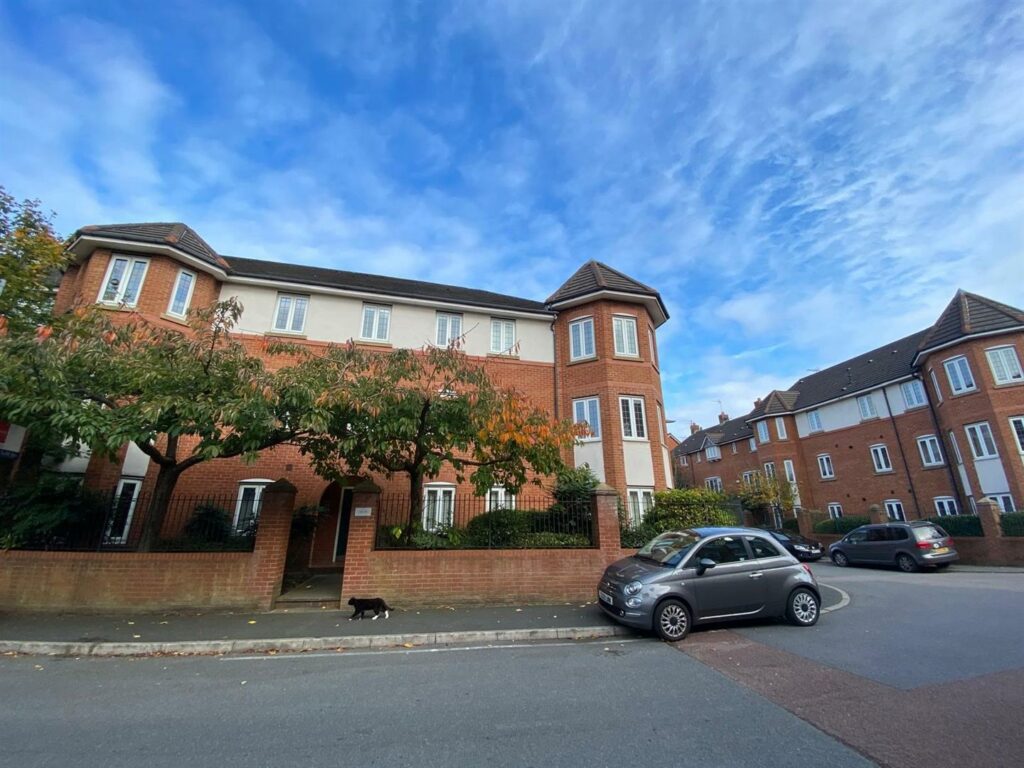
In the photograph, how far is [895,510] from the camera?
971 inches

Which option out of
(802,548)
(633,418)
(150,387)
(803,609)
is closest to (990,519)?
(802,548)

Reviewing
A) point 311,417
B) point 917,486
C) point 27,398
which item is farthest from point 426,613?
point 917,486

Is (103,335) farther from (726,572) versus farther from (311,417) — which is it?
(726,572)

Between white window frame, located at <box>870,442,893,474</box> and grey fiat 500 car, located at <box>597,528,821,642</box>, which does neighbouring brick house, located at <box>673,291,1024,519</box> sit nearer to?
white window frame, located at <box>870,442,893,474</box>

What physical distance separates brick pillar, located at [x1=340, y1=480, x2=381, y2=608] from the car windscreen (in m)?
5.46

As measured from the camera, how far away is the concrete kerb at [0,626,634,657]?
6477 mm

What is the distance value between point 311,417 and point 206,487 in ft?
25.9

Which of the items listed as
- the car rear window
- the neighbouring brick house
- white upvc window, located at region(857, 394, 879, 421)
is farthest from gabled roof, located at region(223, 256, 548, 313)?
white upvc window, located at region(857, 394, 879, 421)

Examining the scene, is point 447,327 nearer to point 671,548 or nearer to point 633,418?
point 633,418

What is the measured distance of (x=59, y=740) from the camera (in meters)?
3.83

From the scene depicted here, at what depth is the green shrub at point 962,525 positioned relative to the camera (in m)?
17.8

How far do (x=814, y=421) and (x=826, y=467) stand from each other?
3275 mm

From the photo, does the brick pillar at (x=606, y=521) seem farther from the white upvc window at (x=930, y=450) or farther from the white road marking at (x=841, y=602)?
the white upvc window at (x=930, y=450)

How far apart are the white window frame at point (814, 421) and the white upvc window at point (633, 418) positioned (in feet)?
72.2
